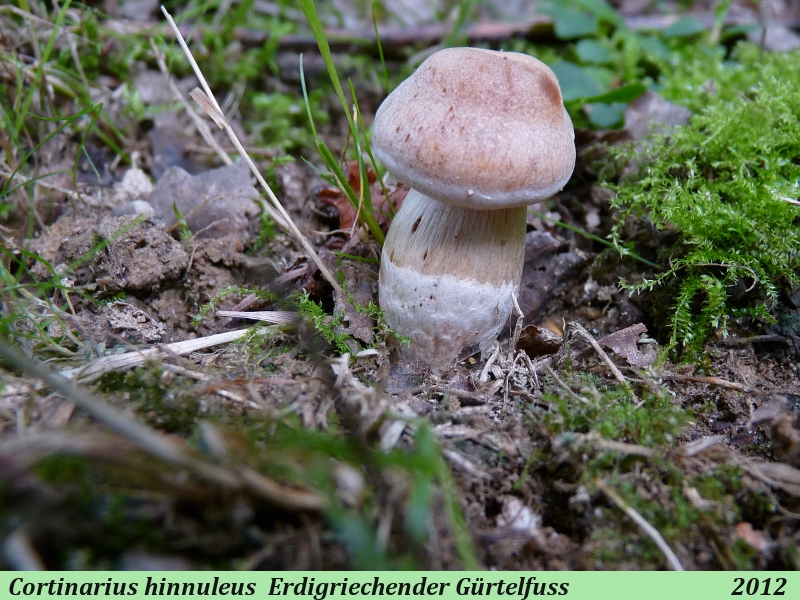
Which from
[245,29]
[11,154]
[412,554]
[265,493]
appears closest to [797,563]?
[412,554]

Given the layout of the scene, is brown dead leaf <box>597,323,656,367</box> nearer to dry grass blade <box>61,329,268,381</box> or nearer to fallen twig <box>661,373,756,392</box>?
fallen twig <box>661,373,756,392</box>

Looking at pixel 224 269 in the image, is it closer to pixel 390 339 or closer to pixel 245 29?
pixel 390 339

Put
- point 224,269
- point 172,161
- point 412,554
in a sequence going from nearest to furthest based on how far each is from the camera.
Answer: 1. point 412,554
2. point 224,269
3. point 172,161

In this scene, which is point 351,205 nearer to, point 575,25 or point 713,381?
point 713,381

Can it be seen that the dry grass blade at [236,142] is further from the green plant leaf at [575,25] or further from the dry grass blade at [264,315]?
the green plant leaf at [575,25]

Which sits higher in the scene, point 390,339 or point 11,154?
point 11,154

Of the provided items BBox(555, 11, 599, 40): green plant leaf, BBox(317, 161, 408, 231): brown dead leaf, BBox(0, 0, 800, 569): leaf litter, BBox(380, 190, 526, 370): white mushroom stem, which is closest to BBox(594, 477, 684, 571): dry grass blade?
BBox(0, 0, 800, 569): leaf litter
